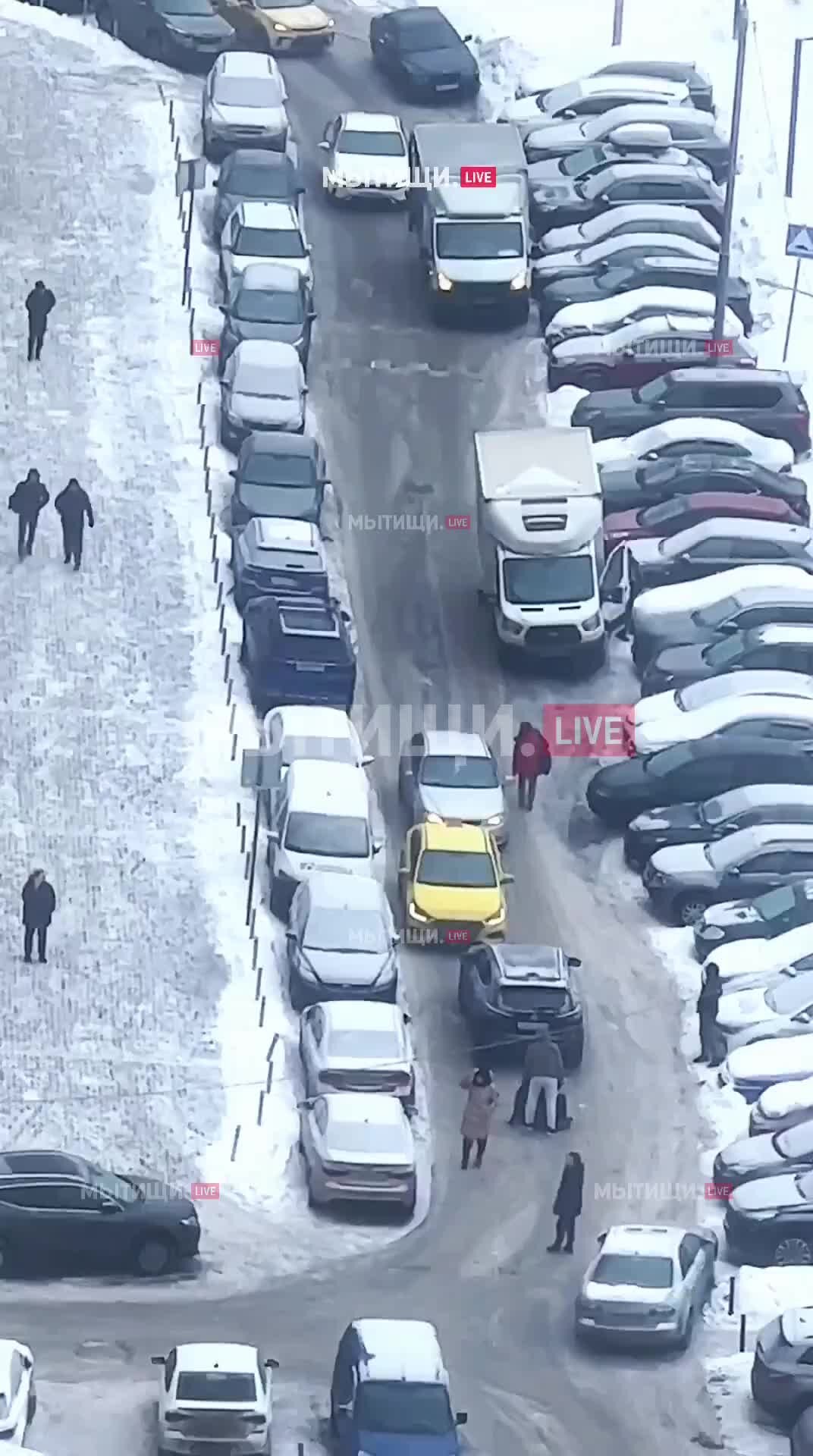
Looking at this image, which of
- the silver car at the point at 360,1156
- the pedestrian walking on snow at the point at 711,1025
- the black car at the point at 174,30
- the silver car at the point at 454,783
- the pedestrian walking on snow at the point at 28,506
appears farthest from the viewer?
the black car at the point at 174,30

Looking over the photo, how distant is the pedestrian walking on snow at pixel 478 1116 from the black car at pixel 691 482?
539 inches

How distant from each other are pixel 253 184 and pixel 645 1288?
26354mm

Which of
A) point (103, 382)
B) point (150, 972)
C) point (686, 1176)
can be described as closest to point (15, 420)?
point (103, 382)

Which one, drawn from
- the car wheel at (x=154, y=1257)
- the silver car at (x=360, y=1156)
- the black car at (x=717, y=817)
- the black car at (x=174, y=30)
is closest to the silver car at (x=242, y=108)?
the black car at (x=174, y=30)

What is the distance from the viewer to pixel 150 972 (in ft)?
160

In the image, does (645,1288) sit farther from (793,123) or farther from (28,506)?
(793,123)

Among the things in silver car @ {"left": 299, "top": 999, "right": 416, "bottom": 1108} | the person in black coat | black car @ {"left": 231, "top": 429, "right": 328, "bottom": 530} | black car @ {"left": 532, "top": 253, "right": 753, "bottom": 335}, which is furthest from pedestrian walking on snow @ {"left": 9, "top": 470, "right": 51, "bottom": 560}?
the person in black coat

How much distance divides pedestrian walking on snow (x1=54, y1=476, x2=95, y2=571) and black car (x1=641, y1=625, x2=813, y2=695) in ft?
24.2

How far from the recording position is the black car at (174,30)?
2756 inches

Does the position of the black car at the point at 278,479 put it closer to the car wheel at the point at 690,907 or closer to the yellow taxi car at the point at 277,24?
the car wheel at the point at 690,907

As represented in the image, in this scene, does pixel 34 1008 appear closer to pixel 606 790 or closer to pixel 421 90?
pixel 606 790

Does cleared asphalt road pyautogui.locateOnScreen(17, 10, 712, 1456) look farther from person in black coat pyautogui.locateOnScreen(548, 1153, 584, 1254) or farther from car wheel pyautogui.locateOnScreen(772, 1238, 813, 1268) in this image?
car wheel pyautogui.locateOnScreen(772, 1238, 813, 1268)

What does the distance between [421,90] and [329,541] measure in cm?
1373

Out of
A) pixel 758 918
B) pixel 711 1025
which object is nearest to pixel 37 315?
pixel 758 918
